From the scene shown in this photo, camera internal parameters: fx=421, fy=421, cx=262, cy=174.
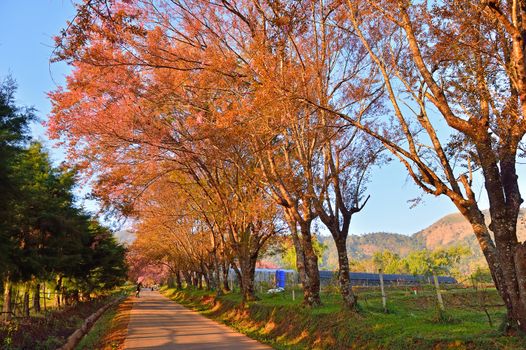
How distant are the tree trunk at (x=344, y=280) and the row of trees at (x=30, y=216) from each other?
28.4 feet

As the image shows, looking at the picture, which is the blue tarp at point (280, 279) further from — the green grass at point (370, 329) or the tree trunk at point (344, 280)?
the tree trunk at point (344, 280)

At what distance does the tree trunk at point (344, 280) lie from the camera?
11336 mm

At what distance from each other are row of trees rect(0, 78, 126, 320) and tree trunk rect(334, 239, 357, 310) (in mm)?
8659

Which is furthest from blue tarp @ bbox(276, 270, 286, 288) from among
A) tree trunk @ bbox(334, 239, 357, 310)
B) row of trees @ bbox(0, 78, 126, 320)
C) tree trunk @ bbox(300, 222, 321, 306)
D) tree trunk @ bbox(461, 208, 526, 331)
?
tree trunk @ bbox(461, 208, 526, 331)

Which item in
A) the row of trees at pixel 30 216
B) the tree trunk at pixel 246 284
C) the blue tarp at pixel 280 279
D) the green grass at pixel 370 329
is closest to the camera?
the green grass at pixel 370 329

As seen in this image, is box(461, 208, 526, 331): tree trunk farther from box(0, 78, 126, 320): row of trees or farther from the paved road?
box(0, 78, 126, 320): row of trees

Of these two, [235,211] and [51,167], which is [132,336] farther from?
[51,167]

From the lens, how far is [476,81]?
732 centimetres

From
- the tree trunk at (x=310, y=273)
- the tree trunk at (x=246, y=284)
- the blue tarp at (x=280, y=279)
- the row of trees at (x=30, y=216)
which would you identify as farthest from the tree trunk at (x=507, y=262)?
the blue tarp at (x=280, y=279)

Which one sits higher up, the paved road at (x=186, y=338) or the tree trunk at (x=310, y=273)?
the tree trunk at (x=310, y=273)

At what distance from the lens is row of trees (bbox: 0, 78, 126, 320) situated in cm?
1065

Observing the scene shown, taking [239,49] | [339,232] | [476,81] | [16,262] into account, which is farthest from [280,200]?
[16,262]

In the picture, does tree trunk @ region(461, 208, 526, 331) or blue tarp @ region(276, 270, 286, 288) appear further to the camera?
blue tarp @ region(276, 270, 286, 288)

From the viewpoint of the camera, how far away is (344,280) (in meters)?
11.8
